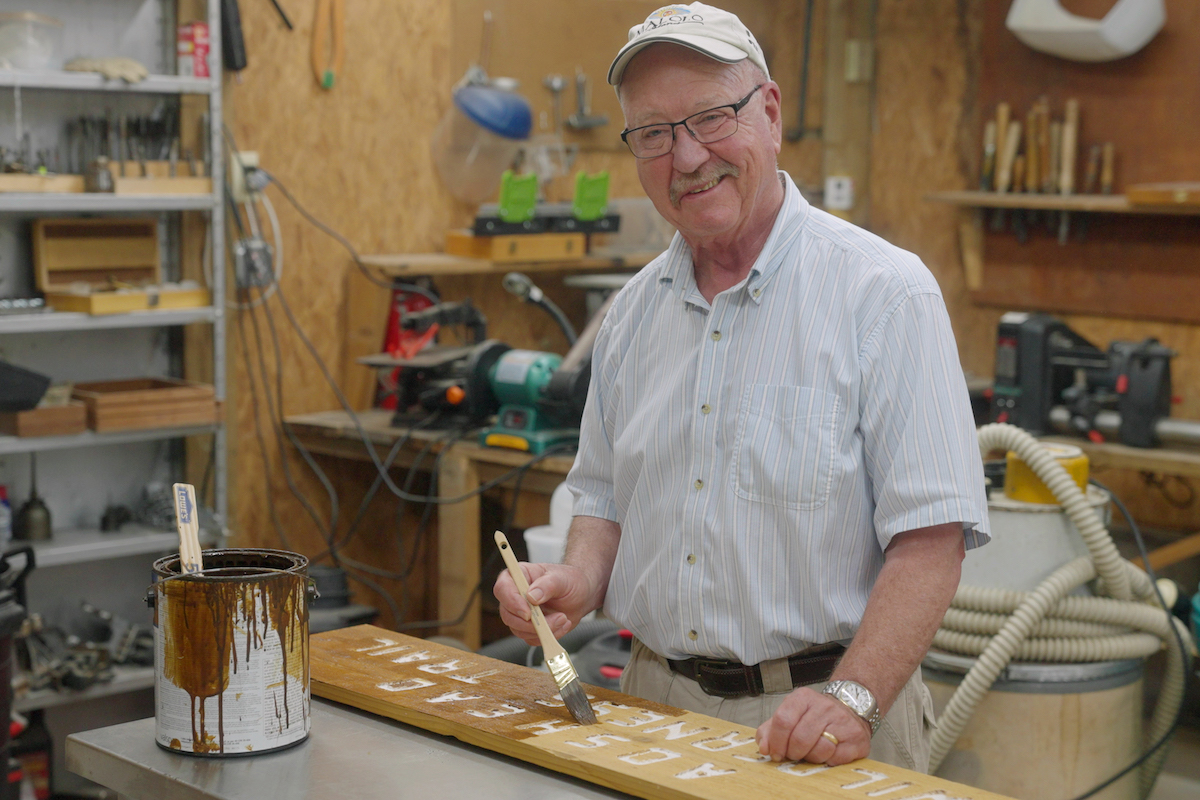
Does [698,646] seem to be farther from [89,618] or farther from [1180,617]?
[89,618]

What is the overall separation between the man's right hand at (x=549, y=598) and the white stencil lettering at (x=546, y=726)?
0.15 metres

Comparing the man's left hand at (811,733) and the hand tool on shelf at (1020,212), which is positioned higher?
the hand tool on shelf at (1020,212)

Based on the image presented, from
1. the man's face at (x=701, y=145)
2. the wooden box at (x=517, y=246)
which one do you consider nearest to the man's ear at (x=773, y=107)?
the man's face at (x=701, y=145)

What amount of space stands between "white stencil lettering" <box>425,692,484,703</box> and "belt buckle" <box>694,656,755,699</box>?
30cm

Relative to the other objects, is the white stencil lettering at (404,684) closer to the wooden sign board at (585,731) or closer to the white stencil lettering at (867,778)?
the wooden sign board at (585,731)

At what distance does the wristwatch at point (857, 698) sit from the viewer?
135cm

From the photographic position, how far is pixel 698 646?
1.58m

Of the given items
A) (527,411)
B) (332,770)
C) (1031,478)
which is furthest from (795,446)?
(527,411)

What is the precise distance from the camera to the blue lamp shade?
4285 mm

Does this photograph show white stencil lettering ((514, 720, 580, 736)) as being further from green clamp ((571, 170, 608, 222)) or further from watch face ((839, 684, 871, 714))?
green clamp ((571, 170, 608, 222))

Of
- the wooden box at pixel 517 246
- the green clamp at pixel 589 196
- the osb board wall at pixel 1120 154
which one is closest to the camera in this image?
the wooden box at pixel 517 246

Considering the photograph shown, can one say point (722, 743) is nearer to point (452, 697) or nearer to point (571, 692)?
point (571, 692)

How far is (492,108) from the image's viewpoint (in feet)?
14.1

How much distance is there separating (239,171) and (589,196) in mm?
1192
